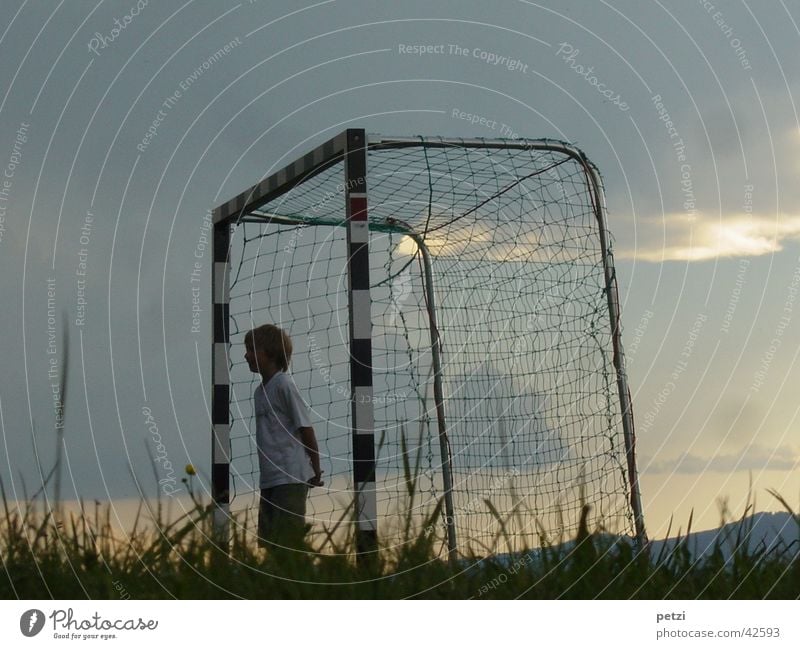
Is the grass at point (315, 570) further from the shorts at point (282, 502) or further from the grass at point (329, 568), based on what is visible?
the shorts at point (282, 502)

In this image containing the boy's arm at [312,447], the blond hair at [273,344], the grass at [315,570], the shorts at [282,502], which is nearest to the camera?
the grass at [315,570]

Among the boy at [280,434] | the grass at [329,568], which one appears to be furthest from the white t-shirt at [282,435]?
the grass at [329,568]

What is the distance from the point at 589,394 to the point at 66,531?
2.74 m

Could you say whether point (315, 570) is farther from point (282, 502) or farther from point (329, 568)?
point (282, 502)

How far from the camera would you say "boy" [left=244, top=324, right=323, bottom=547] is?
453cm

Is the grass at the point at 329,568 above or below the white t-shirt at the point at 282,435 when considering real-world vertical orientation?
below

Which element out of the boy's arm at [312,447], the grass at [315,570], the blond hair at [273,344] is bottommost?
the grass at [315,570]

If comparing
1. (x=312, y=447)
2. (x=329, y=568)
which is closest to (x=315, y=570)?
(x=329, y=568)

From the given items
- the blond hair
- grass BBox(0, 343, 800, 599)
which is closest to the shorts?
the blond hair

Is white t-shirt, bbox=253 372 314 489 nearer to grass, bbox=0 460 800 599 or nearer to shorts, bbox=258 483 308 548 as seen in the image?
shorts, bbox=258 483 308 548

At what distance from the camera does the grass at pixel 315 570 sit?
2867 mm

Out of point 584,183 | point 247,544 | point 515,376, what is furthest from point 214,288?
point 247,544

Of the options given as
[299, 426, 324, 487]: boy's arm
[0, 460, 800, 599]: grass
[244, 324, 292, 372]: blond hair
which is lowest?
[0, 460, 800, 599]: grass

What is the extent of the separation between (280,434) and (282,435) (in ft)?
0.04
